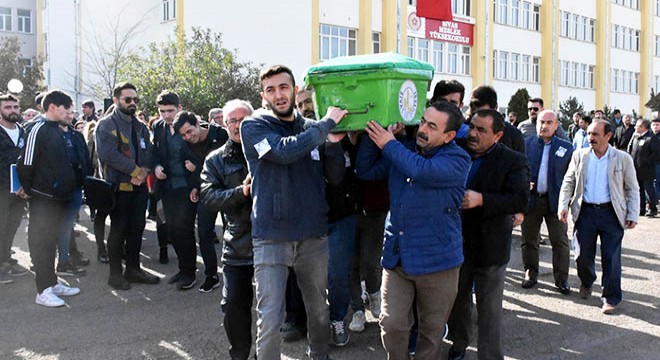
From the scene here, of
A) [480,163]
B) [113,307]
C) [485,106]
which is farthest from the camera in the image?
[113,307]

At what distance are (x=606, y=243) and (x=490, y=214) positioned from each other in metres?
2.38

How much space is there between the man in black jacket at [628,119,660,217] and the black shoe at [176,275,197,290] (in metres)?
9.98

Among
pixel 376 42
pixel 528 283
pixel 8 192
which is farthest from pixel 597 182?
pixel 376 42

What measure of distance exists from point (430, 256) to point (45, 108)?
456 centimetres

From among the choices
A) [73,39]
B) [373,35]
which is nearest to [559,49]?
[373,35]

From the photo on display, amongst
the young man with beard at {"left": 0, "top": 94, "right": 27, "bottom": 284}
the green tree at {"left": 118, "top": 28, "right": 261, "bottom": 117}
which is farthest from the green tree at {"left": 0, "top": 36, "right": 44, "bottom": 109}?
the young man with beard at {"left": 0, "top": 94, "right": 27, "bottom": 284}

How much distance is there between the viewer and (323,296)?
415cm

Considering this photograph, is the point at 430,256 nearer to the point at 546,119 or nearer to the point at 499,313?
the point at 499,313

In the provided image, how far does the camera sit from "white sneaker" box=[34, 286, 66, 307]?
6.12 metres

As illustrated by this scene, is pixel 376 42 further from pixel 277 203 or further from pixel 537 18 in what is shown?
pixel 277 203

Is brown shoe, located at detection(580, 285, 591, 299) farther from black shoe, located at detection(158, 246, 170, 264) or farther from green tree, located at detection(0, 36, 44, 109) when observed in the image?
green tree, located at detection(0, 36, 44, 109)

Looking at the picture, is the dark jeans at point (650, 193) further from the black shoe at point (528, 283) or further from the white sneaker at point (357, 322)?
the white sneaker at point (357, 322)

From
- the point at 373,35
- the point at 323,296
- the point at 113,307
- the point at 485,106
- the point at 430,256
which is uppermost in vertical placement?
the point at 373,35

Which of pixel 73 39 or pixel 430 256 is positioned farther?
pixel 73 39
